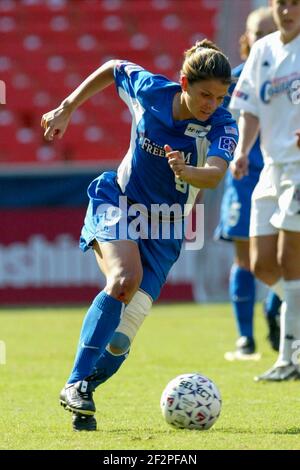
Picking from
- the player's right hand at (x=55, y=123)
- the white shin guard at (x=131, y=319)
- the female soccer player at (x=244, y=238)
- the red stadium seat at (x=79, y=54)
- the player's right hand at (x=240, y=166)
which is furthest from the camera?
the red stadium seat at (x=79, y=54)

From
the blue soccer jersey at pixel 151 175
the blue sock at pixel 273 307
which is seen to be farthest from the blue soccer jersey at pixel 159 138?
the blue sock at pixel 273 307

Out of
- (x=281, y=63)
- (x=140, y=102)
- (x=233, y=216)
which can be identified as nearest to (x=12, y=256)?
(x=233, y=216)

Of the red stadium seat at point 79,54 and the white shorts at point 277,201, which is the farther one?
the red stadium seat at point 79,54

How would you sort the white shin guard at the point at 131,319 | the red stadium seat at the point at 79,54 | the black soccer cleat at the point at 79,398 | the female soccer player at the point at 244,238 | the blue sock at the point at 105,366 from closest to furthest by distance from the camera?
the black soccer cleat at the point at 79,398 < the blue sock at the point at 105,366 < the white shin guard at the point at 131,319 < the female soccer player at the point at 244,238 < the red stadium seat at the point at 79,54

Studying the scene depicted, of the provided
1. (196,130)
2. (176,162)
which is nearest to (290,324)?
(196,130)

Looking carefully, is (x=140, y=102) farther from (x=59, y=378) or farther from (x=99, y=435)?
(x=59, y=378)

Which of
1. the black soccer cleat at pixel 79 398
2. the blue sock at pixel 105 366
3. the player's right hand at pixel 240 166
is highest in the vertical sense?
the player's right hand at pixel 240 166

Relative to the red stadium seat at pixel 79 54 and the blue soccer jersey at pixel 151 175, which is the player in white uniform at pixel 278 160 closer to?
the blue soccer jersey at pixel 151 175

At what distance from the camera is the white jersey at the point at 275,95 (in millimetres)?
6012

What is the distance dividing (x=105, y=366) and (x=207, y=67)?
142cm

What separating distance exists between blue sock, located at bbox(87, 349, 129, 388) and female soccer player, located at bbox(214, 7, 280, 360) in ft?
8.68

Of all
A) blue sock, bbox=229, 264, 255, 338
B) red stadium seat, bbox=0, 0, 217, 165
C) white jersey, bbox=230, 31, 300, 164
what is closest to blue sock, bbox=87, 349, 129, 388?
white jersey, bbox=230, 31, 300, 164

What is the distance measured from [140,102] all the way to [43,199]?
Result: 6892 millimetres

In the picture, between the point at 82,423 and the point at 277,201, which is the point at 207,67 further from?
the point at 277,201
